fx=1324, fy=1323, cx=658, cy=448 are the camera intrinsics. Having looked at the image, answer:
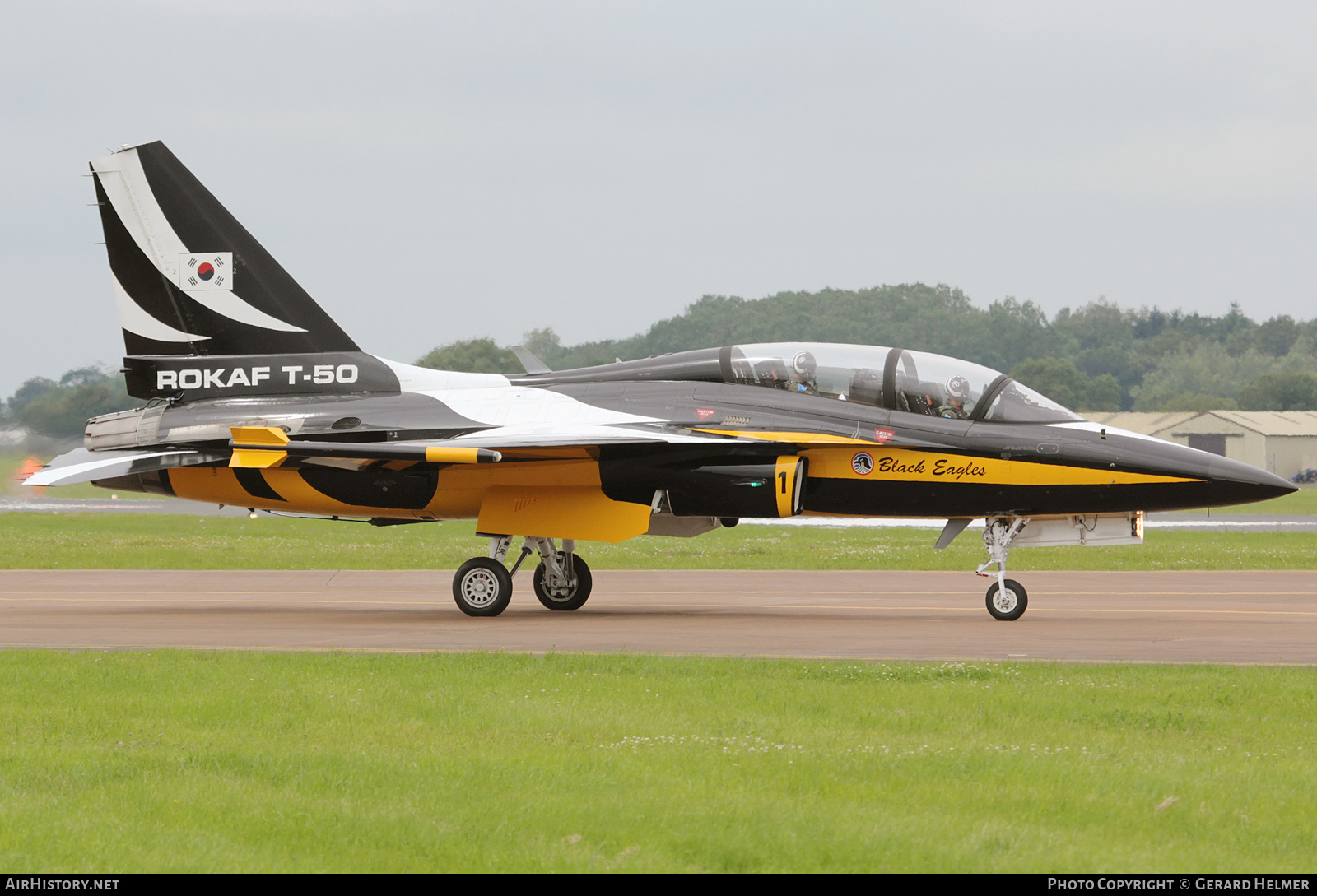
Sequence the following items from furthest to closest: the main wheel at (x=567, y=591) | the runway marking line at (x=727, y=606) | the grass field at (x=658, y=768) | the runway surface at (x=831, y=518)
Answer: the runway surface at (x=831, y=518), the main wheel at (x=567, y=591), the runway marking line at (x=727, y=606), the grass field at (x=658, y=768)

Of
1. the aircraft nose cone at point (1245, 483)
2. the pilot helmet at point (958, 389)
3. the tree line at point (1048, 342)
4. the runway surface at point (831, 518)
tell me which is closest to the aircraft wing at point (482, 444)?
the pilot helmet at point (958, 389)

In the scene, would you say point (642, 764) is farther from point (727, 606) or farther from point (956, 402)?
point (727, 606)

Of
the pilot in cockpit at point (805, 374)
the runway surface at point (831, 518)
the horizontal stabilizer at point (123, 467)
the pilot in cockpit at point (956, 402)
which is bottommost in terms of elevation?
the runway surface at point (831, 518)

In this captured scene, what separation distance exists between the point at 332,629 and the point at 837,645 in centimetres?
560

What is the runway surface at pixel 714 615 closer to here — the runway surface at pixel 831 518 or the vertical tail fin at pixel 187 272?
the vertical tail fin at pixel 187 272

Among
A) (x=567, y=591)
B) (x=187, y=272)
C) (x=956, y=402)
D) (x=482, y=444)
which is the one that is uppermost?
(x=187, y=272)

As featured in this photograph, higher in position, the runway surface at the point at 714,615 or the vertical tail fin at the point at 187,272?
the vertical tail fin at the point at 187,272

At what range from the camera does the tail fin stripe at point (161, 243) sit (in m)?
17.2

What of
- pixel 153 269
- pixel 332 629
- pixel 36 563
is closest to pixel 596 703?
pixel 332 629

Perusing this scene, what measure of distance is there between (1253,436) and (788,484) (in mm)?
82075

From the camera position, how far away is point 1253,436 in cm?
8769

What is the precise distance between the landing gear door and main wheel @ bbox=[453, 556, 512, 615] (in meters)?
3.49

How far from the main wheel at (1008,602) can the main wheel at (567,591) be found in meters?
5.04

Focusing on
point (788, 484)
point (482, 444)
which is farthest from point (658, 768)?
point (482, 444)
